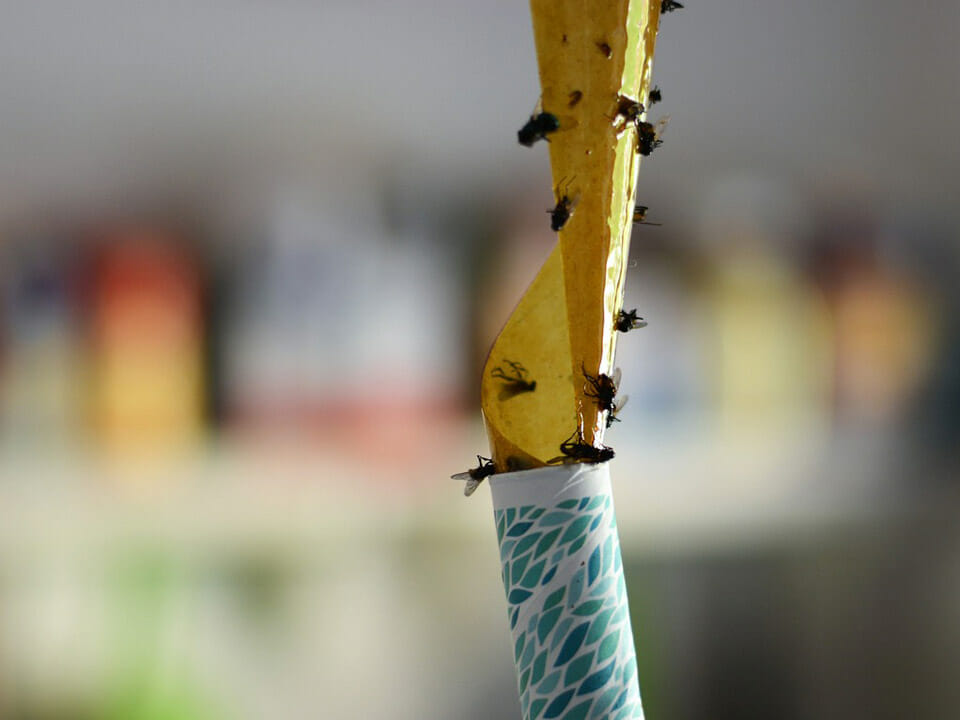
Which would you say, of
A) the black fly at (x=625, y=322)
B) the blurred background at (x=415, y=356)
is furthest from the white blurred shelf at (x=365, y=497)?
the black fly at (x=625, y=322)

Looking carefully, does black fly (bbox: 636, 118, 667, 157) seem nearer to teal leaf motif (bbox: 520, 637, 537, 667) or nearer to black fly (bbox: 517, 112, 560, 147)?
black fly (bbox: 517, 112, 560, 147)

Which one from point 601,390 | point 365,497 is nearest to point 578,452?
point 601,390

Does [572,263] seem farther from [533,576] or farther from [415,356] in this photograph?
[415,356]

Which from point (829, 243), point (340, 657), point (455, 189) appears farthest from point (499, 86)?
point (340, 657)

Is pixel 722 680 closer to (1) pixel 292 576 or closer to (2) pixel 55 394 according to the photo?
(1) pixel 292 576

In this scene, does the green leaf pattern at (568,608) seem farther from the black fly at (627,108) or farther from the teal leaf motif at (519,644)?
the black fly at (627,108)

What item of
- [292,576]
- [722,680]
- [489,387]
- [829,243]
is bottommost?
[722,680]
